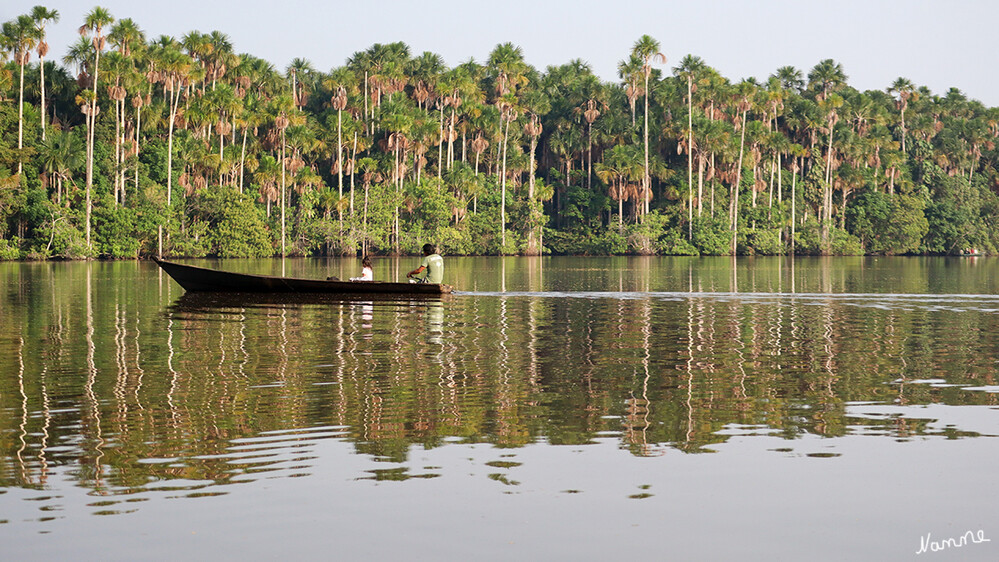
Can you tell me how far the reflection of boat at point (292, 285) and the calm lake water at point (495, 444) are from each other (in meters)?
9.71

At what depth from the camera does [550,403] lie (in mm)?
14641

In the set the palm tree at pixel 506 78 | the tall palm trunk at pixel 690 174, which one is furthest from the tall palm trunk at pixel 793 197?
the palm tree at pixel 506 78

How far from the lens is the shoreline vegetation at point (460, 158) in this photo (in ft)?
262

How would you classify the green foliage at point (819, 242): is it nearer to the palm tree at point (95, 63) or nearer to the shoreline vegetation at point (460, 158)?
the shoreline vegetation at point (460, 158)

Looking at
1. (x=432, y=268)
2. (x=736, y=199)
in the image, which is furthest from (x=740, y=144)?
(x=432, y=268)

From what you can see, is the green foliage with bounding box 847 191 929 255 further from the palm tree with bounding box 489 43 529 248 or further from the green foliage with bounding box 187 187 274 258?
the green foliage with bounding box 187 187 274 258

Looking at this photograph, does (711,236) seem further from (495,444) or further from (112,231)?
(495,444)

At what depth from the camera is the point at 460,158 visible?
115 meters

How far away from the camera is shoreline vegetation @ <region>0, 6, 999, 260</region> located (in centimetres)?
7975

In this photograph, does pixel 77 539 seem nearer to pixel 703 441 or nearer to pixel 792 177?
pixel 703 441

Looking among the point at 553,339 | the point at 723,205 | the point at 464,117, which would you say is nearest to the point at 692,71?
the point at 723,205

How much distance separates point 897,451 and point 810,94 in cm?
12749

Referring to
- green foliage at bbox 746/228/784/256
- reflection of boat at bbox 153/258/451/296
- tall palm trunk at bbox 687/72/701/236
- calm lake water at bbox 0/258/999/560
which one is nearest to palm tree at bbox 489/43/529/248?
tall palm trunk at bbox 687/72/701/236

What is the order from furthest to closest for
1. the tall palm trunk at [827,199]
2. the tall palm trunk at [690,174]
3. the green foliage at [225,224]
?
the tall palm trunk at [827,199]
the tall palm trunk at [690,174]
the green foliage at [225,224]
